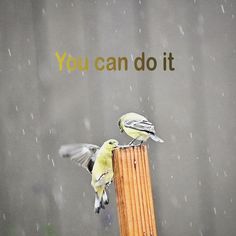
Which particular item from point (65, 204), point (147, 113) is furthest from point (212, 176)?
point (65, 204)

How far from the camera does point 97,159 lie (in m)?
1.33

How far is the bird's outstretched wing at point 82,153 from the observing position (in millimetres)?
1361

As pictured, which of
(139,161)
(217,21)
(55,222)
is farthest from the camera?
(217,21)

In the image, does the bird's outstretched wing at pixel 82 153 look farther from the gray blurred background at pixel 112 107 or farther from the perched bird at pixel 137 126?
the gray blurred background at pixel 112 107

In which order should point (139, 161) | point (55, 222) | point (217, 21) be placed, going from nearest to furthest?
point (139, 161) < point (55, 222) < point (217, 21)

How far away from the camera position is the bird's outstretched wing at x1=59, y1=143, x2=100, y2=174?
1361 millimetres

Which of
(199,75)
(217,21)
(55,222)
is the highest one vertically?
(217,21)

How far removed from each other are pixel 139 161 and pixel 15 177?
1.07 meters

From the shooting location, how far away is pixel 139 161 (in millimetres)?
1170

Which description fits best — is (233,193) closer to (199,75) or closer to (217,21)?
(199,75)

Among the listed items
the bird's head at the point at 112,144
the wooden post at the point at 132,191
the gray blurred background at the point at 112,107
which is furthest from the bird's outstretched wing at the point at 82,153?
the gray blurred background at the point at 112,107

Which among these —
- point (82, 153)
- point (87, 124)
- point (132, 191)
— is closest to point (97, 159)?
point (82, 153)

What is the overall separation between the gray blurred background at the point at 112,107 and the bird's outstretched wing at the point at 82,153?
0.67 m

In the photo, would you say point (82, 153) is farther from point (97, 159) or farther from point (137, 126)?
point (137, 126)
